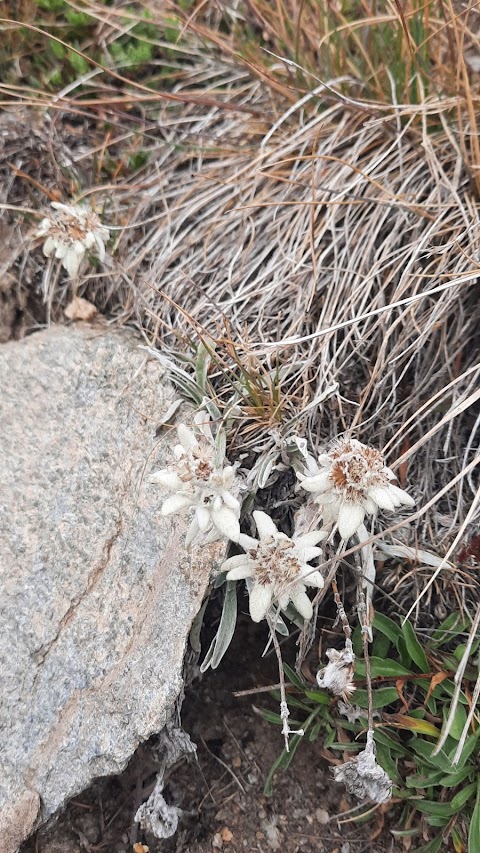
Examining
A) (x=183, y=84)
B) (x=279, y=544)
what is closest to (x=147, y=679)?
(x=279, y=544)

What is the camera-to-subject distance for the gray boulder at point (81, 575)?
1733 mm

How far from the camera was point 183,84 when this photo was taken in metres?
2.81

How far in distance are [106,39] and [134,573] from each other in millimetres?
2225

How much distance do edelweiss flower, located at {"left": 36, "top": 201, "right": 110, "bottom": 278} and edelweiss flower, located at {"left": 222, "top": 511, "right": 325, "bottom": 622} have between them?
1093 millimetres

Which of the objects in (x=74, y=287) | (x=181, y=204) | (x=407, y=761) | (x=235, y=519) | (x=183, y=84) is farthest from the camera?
(x=183, y=84)

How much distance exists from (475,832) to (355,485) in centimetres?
93

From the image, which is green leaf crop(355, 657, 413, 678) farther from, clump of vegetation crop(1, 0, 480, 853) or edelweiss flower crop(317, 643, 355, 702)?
edelweiss flower crop(317, 643, 355, 702)

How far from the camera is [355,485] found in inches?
61.7

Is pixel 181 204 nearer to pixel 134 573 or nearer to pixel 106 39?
pixel 106 39

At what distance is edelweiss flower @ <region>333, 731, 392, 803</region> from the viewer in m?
1.61

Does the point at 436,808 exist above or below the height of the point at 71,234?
below

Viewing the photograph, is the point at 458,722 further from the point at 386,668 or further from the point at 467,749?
the point at 386,668

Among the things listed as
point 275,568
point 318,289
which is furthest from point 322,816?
point 318,289

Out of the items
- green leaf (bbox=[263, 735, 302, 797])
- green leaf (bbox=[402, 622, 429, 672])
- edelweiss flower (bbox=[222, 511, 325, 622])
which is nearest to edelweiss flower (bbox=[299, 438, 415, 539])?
edelweiss flower (bbox=[222, 511, 325, 622])
